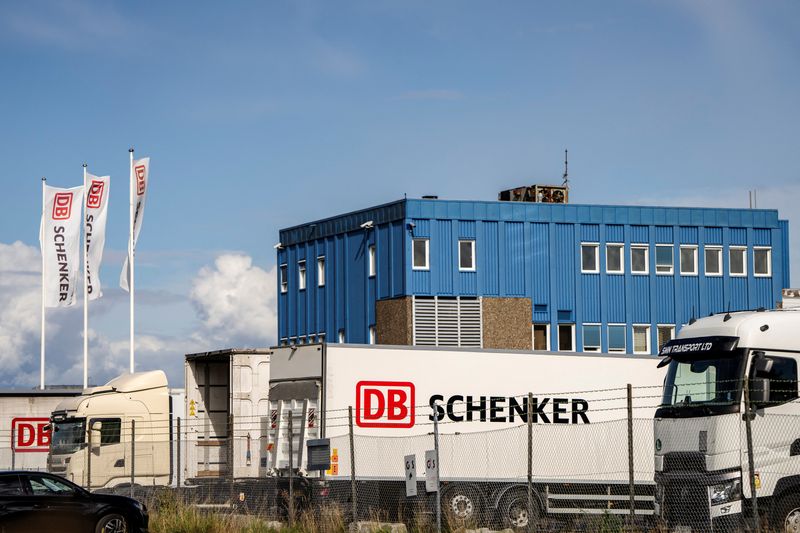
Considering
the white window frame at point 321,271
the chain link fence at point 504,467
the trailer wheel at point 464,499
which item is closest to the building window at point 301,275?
the white window frame at point 321,271

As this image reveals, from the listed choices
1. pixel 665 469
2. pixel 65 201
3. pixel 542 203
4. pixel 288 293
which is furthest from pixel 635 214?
pixel 665 469

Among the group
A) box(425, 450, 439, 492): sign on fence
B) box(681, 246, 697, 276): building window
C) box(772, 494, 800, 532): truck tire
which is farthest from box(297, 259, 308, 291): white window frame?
box(772, 494, 800, 532): truck tire

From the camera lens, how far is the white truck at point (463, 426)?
23047mm

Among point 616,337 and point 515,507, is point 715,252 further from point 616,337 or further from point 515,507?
point 515,507

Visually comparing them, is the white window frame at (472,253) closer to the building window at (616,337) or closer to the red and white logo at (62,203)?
the building window at (616,337)

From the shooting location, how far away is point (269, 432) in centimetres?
2553

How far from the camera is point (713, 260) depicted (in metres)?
52.2

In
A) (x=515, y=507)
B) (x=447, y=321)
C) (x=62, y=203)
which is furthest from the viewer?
(x=62, y=203)

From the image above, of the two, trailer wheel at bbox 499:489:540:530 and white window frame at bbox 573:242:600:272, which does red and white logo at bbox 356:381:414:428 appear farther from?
white window frame at bbox 573:242:600:272

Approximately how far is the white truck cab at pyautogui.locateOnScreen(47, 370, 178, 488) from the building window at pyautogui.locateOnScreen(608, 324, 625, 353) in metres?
24.0

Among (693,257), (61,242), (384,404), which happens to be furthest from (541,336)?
(384,404)

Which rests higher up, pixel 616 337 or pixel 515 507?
pixel 616 337

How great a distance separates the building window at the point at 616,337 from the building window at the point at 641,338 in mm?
583

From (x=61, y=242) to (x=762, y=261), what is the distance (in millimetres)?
28655
